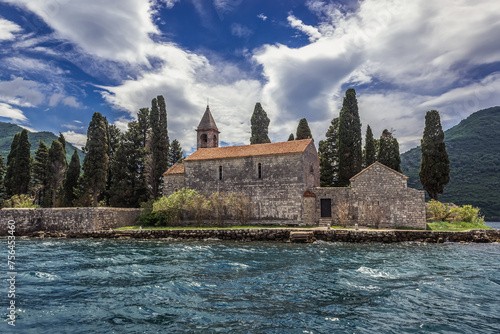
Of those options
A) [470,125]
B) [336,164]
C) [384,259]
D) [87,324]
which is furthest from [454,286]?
[470,125]

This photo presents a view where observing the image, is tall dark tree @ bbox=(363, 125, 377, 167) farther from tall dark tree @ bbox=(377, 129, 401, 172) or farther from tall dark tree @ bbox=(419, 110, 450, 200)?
tall dark tree @ bbox=(419, 110, 450, 200)

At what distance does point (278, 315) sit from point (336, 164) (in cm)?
3384

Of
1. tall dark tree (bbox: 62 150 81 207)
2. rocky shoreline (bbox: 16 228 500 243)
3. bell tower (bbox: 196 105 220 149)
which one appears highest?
bell tower (bbox: 196 105 220 149)

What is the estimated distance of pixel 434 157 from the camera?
3052cm

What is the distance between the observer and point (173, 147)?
1842 inches

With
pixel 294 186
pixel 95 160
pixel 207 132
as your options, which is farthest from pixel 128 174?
pixel 294 186

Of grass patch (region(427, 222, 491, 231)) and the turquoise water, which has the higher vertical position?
grass patch (region(427, 222, 491, 231))

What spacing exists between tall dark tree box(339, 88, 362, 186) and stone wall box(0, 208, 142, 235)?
24443mm

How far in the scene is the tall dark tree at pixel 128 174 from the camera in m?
38.3

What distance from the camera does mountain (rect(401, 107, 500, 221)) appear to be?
67.4 metres

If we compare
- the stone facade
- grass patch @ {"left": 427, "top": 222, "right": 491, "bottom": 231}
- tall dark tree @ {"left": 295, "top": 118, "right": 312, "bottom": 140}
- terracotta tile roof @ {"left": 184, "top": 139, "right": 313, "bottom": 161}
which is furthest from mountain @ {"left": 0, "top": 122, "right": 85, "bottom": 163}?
grass patch @ {"left": 427, "top": 222, "right": 491, "bottom": 231}

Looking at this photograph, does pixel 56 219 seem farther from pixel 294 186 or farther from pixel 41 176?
pixel 294 186

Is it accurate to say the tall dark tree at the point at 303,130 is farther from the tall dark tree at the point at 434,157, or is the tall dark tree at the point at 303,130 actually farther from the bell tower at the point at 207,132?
the tall dark tree at the point at 434,157

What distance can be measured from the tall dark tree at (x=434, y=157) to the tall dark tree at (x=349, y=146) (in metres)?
6.44
